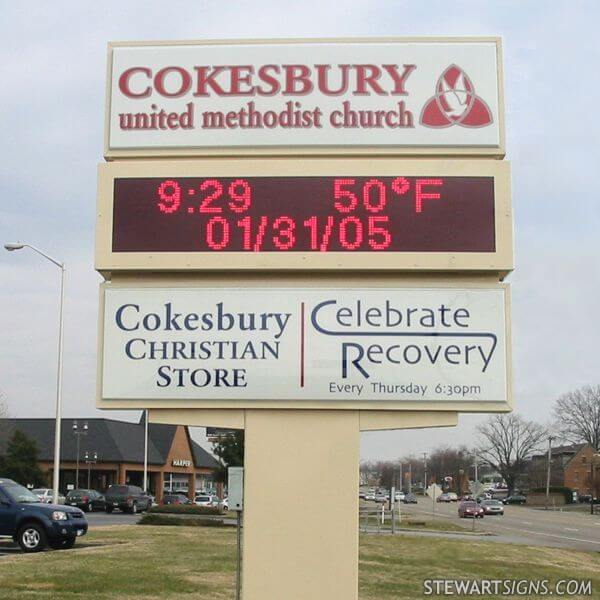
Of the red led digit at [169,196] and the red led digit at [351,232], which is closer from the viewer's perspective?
the red led digit at [351,232]

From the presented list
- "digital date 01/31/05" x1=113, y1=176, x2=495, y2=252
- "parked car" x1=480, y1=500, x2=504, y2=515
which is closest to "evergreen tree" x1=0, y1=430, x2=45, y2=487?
"parked car" x1=480, y1=500, x2=504, y2=515

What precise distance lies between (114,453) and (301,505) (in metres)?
62.8

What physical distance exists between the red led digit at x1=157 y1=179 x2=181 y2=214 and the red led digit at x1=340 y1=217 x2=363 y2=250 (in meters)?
1.47

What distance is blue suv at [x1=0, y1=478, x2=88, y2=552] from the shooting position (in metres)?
20.2

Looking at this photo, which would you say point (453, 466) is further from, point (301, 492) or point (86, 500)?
point (301, 492)

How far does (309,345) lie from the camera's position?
8.23 m

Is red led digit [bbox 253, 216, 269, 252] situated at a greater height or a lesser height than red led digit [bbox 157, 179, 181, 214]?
lesser

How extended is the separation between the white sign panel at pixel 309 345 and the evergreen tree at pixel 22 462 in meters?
56.0

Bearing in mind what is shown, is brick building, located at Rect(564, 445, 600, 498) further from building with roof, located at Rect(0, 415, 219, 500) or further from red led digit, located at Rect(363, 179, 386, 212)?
red led digit, located at Rect(363, 179, 386, 212)

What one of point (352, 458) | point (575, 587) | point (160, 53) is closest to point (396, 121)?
point (160, 53)

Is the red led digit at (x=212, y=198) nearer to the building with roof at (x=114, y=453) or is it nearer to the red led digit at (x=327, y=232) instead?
the red led digit at (x=327, y=232)

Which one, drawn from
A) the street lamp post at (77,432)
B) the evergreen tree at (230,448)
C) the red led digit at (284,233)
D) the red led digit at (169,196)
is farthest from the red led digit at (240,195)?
the street lamp post at (77,432)

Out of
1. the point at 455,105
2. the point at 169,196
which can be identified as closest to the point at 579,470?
the point at 455,105

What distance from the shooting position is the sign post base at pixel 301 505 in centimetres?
798
